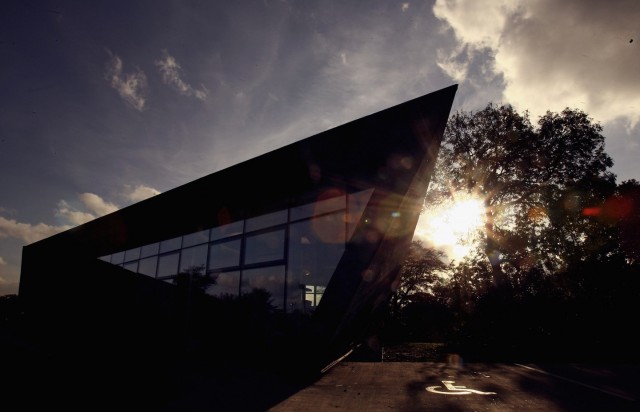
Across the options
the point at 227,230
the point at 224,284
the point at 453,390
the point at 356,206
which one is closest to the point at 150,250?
the point at 227,230

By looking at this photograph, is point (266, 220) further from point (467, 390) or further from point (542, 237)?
point (542, 237)

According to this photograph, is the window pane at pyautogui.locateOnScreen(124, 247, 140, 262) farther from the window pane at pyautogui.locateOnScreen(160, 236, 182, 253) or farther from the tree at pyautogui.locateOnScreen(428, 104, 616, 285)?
the tree at pyautogui.locateOnScreen(428, 104, 616, 285)

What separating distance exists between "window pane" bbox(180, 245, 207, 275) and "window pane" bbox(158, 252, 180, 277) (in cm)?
48

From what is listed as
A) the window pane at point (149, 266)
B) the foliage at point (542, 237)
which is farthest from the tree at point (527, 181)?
the window pane at point (149, 266)

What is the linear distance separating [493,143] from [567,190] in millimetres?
5088

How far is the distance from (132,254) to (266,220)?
35.3ft

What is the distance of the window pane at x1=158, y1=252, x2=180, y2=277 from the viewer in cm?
1400

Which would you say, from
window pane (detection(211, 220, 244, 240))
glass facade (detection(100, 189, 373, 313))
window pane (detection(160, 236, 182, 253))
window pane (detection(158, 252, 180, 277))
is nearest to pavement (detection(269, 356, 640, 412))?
glass facade (detection(100, 189, 373, 313))

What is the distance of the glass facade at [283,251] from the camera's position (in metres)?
8.70

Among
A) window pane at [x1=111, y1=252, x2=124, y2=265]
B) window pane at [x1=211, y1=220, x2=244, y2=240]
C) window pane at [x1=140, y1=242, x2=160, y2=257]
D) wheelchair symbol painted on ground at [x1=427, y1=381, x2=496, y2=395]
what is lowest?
wheelchair symbol painted on ground at [x1=427, y1=381, x2=496, y2=395]

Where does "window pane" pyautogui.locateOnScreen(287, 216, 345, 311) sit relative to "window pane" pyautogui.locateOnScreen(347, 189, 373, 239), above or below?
below

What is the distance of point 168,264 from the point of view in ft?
47.4

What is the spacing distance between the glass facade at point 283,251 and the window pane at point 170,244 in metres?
1.70

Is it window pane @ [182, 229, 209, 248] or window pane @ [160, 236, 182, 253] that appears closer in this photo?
window pane @ [182, 229, 209, 248]
